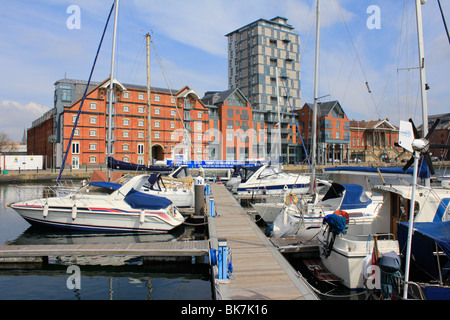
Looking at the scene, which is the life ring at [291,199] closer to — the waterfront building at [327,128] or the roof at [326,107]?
the waterfront building at [327,128]

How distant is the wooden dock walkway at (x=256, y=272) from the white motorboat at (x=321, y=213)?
1.45 m

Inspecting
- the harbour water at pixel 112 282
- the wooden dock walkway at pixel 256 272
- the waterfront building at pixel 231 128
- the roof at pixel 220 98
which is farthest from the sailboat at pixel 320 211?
the roof at pixel 220 98

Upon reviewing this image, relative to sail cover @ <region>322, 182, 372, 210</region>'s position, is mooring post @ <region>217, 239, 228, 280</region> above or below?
below

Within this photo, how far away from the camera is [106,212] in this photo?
15773 millimetres

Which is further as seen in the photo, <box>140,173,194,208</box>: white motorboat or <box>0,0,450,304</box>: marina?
<box>140,173,194,208</box>: white motorboat

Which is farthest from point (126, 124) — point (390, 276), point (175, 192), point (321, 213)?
point (390, 276)

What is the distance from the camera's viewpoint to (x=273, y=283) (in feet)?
Answer: 26.8

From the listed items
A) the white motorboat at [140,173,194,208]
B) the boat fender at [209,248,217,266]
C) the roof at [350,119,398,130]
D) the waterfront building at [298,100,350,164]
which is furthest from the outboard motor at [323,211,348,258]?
the roof at [350,119,398,130]

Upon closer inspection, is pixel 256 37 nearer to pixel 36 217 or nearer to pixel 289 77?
pixel 289 77

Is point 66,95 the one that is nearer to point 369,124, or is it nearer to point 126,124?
point 126,124

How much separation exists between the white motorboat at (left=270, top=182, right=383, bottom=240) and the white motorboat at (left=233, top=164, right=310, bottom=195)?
10.1 m

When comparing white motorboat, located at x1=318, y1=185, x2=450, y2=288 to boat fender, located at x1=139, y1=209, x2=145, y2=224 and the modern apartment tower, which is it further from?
the modern apartment tower

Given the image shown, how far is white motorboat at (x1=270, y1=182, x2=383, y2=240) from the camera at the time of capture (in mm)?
13320

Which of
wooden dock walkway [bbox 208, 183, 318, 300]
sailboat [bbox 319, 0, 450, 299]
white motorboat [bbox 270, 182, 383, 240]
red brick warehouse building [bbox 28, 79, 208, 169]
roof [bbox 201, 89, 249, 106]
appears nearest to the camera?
wooden dock walkway [bbox 208, 183, 318, 300]
